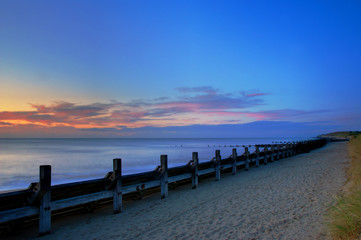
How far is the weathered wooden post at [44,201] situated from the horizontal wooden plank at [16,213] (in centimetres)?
15

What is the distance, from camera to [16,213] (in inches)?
200

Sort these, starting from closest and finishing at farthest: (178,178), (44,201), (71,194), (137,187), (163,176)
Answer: (44,201)
(71,194)
(137,187)
(163,176)
(178,178)

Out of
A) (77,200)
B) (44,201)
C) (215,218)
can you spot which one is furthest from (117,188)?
(215,218)

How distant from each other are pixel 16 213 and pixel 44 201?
0.58 m

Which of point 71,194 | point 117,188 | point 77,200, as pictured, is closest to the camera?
point 77,200

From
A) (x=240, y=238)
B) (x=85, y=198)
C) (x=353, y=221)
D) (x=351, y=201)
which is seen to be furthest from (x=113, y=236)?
(x=351, y=201)

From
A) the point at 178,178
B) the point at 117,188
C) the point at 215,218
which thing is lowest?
the point at 215,218

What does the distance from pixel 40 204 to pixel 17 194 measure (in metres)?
0.52

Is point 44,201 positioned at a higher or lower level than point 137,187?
higher

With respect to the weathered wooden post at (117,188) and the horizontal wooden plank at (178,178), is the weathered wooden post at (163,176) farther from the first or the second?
the weathered wooden post at (117,188)

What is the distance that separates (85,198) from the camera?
6441mm

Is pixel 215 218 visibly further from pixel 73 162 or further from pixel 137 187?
pixel 73 162

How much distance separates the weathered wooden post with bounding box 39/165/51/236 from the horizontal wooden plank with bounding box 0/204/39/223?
5.9 inches

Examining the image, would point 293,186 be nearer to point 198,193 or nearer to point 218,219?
point 198,193
